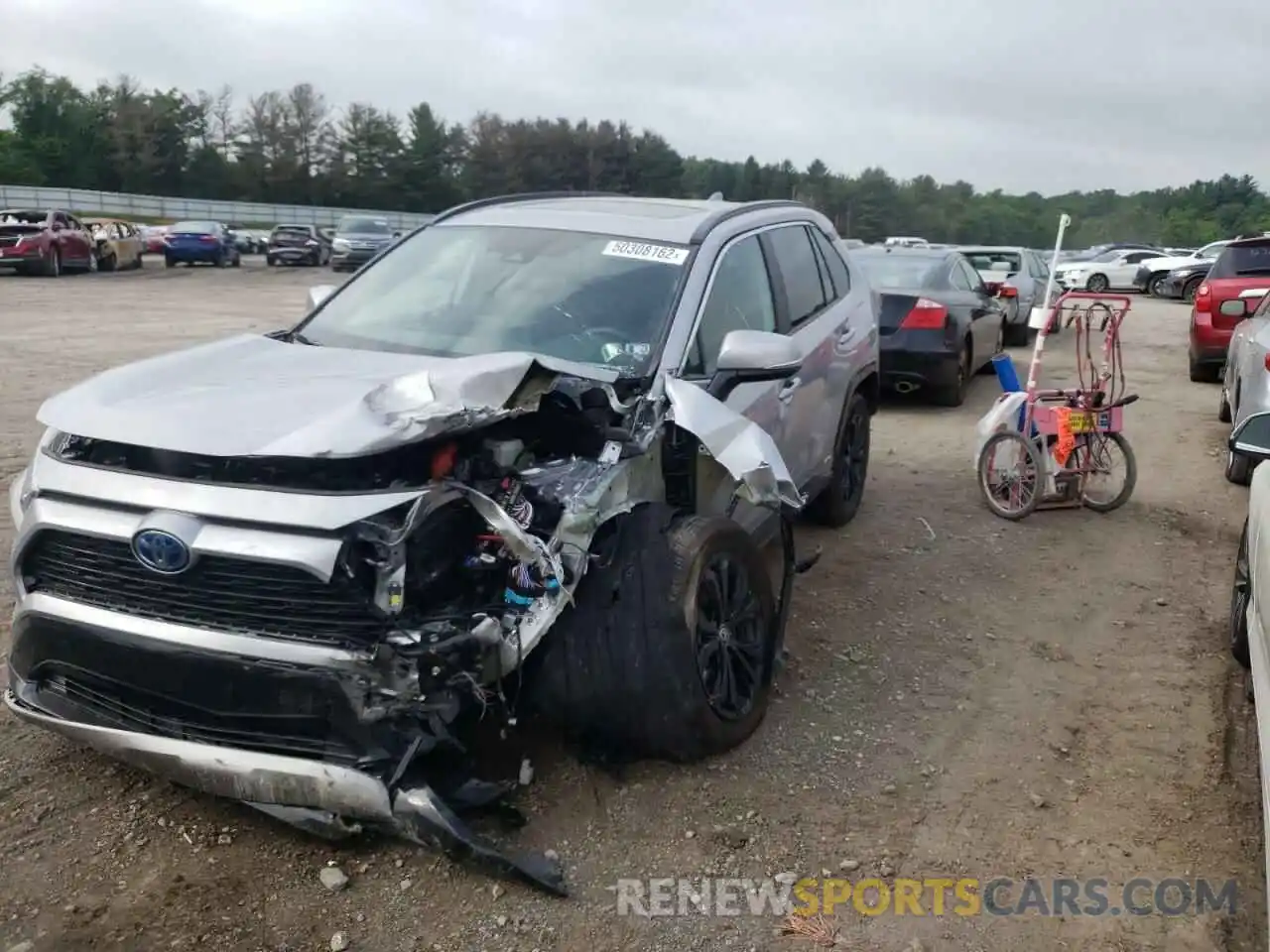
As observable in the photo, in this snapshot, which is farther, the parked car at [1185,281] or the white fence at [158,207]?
the white fence at [158,207]

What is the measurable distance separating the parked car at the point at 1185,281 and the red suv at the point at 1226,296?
1637cm

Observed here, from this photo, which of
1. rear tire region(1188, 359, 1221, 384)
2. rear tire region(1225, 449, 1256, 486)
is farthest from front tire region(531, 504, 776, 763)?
rear tire region(1188, 359, 1221, 384)

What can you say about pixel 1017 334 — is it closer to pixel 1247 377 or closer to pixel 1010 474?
pixel 1247 377

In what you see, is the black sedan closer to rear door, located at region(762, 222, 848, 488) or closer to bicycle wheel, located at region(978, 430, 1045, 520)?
bicycle wheel, located at region(978, 430, 1045, 520)

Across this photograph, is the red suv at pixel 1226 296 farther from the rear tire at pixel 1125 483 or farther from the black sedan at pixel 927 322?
the rear tire at pixel 1125 483

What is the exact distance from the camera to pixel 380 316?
14.9ft

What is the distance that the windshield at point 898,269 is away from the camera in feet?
35.0

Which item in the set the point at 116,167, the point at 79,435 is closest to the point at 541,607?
the point at 79,435

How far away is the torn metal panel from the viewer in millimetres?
3732

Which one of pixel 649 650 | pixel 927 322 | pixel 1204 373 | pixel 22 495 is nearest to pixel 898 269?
pixel 927 322

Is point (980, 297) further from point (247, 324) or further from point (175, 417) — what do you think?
point (247, 324)

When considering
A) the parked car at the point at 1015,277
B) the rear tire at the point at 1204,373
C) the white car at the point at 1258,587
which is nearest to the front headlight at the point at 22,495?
the white car at the point at 1258,587

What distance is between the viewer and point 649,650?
134 inches

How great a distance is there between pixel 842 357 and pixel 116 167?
2729 inches
